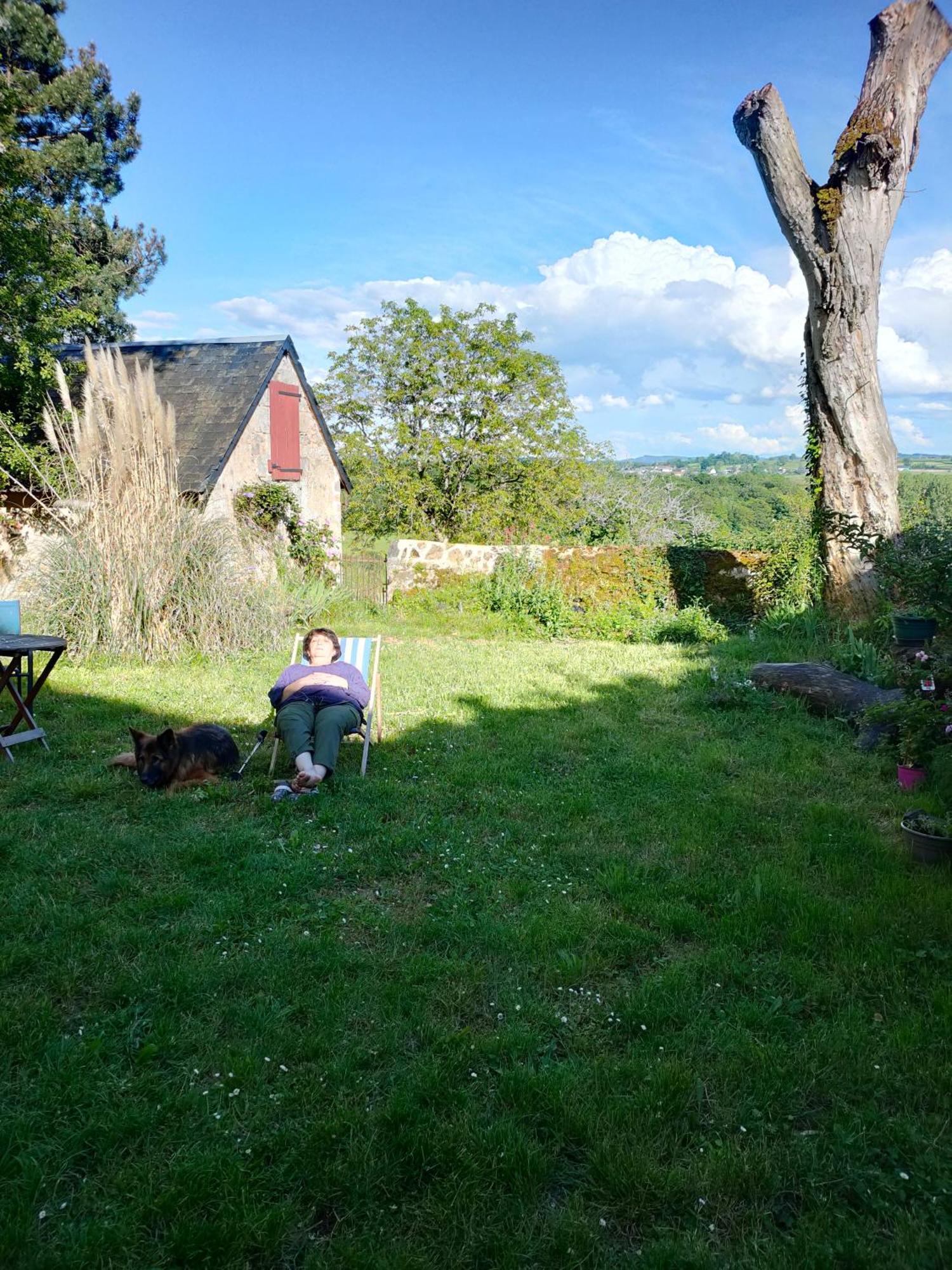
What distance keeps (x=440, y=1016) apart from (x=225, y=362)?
51.6 feet

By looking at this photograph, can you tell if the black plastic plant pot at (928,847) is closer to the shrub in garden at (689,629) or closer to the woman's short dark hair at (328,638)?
the woman's short dark hair at (328,638)

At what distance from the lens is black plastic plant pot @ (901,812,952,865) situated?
3557mm

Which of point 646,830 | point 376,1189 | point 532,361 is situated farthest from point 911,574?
point 532,361

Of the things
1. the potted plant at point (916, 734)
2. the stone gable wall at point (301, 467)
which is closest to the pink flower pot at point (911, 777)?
the potted plant at point (916, 734)

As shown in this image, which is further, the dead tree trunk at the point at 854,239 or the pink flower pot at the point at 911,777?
the dead tree trunk at the point at 854,239

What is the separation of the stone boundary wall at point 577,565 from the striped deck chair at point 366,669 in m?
5.81

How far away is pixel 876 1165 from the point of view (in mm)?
1940

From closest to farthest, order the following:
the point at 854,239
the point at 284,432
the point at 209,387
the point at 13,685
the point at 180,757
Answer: the point at 180,757 < the point at 13,685 < the point at 854,239 < the point at 209,387 < the point at 284,432

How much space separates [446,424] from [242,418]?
789 cm

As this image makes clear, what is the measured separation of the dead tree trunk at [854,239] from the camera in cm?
824

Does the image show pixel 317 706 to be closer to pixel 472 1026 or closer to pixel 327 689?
pixel 327 689

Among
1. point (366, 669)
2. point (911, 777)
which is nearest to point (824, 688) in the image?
point (911, 777)

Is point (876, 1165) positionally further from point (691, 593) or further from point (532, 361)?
point (532, 361)

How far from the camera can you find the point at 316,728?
4816mm
